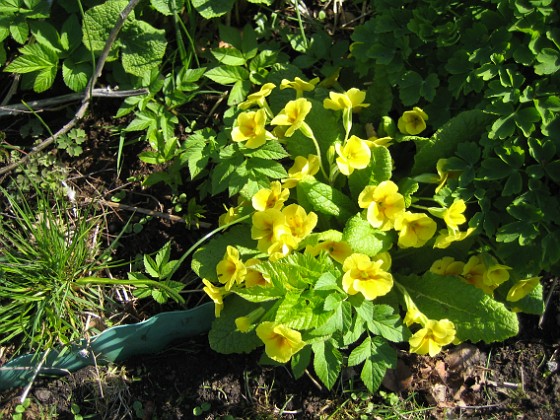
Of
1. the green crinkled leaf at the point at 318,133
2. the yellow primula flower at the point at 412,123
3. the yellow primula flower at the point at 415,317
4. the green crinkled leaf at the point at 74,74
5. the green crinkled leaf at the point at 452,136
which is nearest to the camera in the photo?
the yellow primula flower at the point at 415,317

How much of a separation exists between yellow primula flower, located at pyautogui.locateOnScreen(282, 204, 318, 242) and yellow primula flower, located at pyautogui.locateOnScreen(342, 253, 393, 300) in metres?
0.16

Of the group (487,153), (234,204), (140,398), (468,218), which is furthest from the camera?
(234,204)

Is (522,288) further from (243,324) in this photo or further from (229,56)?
(229,56)

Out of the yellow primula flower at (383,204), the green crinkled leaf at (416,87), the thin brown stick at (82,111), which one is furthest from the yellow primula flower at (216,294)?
the thin brown stick at (82,111)

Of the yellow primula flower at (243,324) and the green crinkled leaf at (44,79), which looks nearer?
the yellow primula flower at (243,324)

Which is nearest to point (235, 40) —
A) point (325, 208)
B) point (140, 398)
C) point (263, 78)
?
point (263, 78)

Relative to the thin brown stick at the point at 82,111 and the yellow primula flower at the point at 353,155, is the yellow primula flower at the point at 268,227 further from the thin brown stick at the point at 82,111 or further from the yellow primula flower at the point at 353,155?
the thin brown stick at the point at 82,111

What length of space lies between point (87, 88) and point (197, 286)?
93 cm

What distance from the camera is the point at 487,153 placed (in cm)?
206

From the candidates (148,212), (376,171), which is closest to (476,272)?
(376,171)

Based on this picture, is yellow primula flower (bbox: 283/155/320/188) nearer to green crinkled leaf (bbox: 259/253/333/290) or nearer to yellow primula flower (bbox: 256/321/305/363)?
green crinkled leaf (bbox: 259/253/333/290)

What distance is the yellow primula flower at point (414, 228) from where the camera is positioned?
2043mm

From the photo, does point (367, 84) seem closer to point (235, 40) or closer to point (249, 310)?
point (235, 40)

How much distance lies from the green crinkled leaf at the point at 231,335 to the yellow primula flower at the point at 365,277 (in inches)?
17.8
